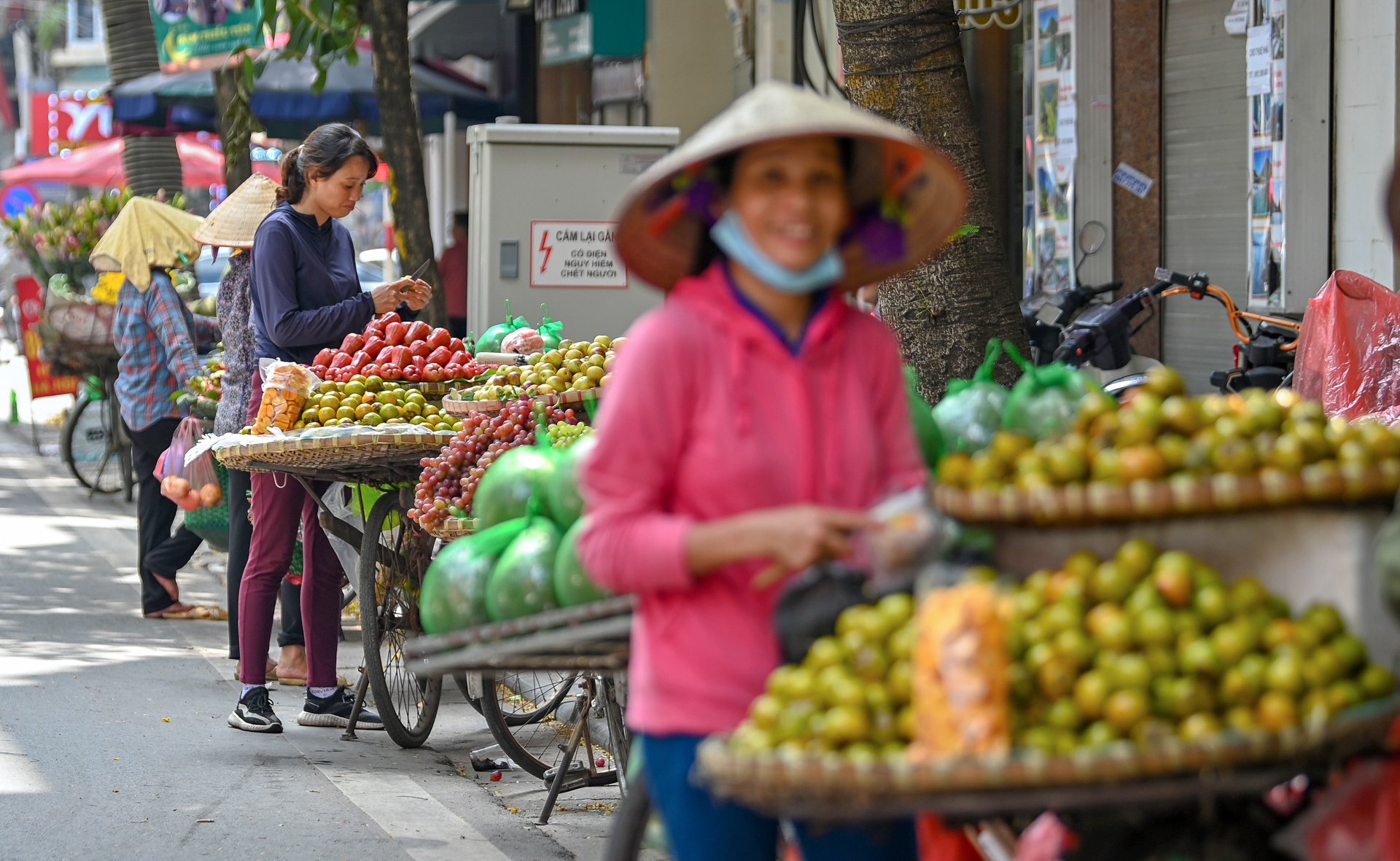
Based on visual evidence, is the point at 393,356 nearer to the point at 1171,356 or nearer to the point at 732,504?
the point at 732,504

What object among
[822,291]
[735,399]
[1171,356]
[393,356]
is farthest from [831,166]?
[1171,356]

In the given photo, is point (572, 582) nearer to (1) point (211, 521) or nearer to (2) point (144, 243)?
(1) point (211, 521)

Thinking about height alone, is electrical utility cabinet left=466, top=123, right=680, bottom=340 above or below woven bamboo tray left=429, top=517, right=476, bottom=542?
above

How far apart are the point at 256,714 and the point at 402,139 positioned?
4.77m

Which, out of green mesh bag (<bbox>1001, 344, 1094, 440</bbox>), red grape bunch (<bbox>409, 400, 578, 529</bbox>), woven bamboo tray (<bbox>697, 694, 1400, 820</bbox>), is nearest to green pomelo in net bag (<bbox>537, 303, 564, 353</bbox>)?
red grape bunch (<bbox>409, 400, 578, 529</bbox>)

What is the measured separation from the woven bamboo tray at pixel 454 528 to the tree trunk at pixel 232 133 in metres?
4.86

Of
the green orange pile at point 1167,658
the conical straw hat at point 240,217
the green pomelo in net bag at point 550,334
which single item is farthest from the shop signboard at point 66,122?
the green orange pile at point 1167,658

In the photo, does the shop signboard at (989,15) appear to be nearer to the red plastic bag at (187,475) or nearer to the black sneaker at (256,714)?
the red plastic bag at (187,475)

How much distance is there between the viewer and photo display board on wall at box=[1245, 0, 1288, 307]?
817cm

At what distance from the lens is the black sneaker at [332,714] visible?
6898mm

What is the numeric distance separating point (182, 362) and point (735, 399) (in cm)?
700

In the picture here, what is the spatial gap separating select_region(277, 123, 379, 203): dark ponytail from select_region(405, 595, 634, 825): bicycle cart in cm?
211

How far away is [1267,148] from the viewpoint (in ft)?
27.4

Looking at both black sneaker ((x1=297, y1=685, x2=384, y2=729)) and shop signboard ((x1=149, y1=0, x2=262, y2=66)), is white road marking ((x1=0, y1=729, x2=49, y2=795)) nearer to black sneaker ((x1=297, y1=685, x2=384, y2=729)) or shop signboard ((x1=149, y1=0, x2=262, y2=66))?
black sneaker ((x1=297, y1=685, x2=384, y2=729))
